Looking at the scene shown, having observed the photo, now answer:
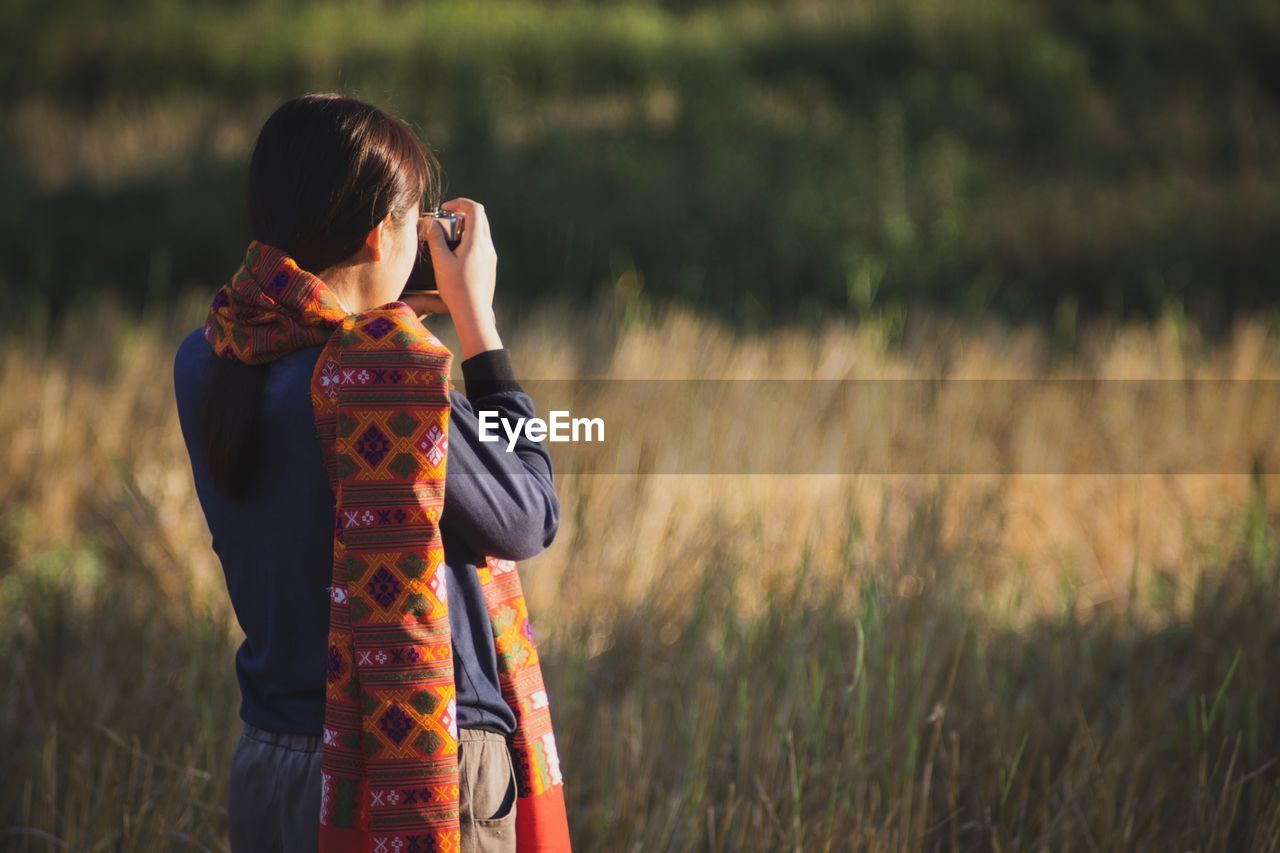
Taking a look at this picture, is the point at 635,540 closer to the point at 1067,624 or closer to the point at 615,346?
the point at 1067,624

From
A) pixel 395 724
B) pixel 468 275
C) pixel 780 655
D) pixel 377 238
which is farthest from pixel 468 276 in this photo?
pixel 780 655

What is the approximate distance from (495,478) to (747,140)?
9828mm

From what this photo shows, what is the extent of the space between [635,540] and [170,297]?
6272 mm

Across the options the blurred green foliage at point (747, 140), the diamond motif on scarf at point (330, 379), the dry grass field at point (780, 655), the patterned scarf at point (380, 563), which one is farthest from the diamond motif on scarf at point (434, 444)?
the blurred green foliage at point (747, 140)

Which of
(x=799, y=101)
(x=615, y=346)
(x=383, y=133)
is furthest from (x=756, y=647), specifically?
(x=799, y=101)

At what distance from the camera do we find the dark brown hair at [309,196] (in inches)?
52.8

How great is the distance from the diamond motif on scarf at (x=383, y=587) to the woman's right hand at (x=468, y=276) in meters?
0.28

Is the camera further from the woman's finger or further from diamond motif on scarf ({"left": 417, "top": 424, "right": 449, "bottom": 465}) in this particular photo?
diamond motif on scarf ({"left": 417, "top": 424, "right": 449, "bottom": 465})

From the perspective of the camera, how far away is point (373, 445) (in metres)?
1.30

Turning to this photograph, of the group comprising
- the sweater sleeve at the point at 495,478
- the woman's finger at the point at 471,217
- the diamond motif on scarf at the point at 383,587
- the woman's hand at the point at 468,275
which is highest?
the woman's finger at the point at 471,217

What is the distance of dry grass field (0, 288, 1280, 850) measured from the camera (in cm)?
226

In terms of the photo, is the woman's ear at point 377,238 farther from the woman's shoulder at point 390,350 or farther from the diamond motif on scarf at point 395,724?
the diamond motif on scarf at point 395,724

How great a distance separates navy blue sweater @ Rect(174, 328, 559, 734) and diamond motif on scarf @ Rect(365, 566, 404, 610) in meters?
0.10

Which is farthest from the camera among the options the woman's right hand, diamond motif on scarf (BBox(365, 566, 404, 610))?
diamond motif on scarf (BBox(365, 566, 404, 610))
